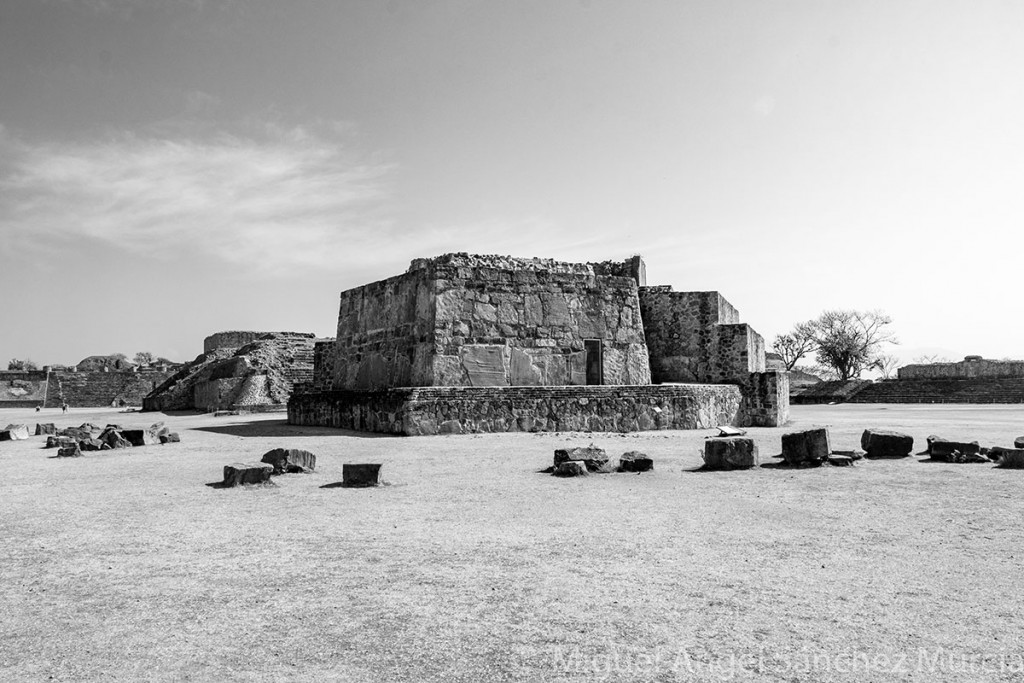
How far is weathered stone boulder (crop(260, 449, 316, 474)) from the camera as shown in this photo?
23.8 ft

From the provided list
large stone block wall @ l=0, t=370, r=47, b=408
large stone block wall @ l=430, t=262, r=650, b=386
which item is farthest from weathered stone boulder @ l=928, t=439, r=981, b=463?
large stone block wall @ l=0, t=370, r=47, b=408

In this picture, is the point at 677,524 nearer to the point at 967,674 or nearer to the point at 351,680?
the point at 967,674

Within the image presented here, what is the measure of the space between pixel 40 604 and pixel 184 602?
613mm

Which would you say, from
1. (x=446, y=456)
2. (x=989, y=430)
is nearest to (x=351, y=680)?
(x=446, y=456)

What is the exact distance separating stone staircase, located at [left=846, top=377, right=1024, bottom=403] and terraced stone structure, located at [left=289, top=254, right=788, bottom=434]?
82.9ft

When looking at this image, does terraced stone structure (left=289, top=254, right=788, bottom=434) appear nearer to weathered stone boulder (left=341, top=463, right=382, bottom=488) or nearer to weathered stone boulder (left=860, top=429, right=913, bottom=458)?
weathered stone boulder (left=860, top=429, right=913, bottom=458)

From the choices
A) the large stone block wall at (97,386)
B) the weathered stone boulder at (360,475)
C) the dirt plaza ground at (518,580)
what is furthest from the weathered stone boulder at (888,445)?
the large stone block wall at (97,386)

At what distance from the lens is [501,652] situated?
259cm

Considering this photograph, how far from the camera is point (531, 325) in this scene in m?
13.0

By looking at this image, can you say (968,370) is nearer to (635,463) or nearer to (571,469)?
(635,463)

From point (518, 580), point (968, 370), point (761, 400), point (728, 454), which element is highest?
point (968, 370)

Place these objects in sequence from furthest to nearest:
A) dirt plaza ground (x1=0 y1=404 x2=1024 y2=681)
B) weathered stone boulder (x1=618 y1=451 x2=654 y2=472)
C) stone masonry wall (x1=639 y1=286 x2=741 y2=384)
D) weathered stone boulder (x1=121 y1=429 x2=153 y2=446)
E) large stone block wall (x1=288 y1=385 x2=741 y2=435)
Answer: stone masonry wall (x1=639 y1=286 x2=741 y2=384), large stone block wall (x1=288 y1=385 x2=741 y2=435), weathered stone boulder (x1=121 y1=429 x2=153 y2=446), weathered stone boulder (x1=618 y1=451 x2=654 y2=472), dirt plaza ground (x1=0 y1=404 x2=1024 y2=681)

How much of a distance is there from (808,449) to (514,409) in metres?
5.08

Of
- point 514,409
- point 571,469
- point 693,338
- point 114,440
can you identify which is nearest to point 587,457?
point 571,469
